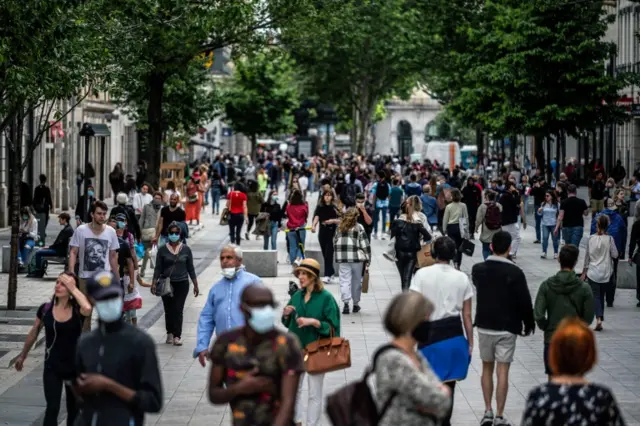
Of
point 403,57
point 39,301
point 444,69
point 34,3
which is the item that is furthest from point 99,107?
point 34,3

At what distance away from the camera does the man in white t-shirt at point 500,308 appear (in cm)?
1170

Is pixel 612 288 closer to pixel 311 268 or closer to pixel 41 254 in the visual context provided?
pixel 41 254

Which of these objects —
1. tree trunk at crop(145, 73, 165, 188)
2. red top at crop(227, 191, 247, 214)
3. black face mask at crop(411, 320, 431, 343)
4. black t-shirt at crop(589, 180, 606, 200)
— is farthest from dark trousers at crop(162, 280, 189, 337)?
black t-shirt at crop(589, 180, 606, 200)

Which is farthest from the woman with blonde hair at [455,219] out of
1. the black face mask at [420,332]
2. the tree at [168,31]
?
the black face mask at [420,332]

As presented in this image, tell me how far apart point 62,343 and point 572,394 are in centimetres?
478

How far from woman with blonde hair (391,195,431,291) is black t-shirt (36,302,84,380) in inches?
387

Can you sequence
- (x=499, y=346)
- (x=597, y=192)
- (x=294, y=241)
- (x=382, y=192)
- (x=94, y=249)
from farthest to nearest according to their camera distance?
(x=382, y=192) < (x=597, y=192) < (x=294, y=241) < (x=94, y=249) < (x=499, y=346)

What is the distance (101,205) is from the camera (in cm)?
1652

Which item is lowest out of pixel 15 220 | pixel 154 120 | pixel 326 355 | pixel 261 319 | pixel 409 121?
pixel 326 355

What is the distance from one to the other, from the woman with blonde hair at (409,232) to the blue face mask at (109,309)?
41.5 feet

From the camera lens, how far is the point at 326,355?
11.4 metres

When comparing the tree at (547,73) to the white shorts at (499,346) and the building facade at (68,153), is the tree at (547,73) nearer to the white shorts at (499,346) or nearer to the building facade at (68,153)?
the building facade at (68,153)

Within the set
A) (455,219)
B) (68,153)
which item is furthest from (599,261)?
(68,153)

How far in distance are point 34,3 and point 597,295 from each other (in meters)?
7.45
